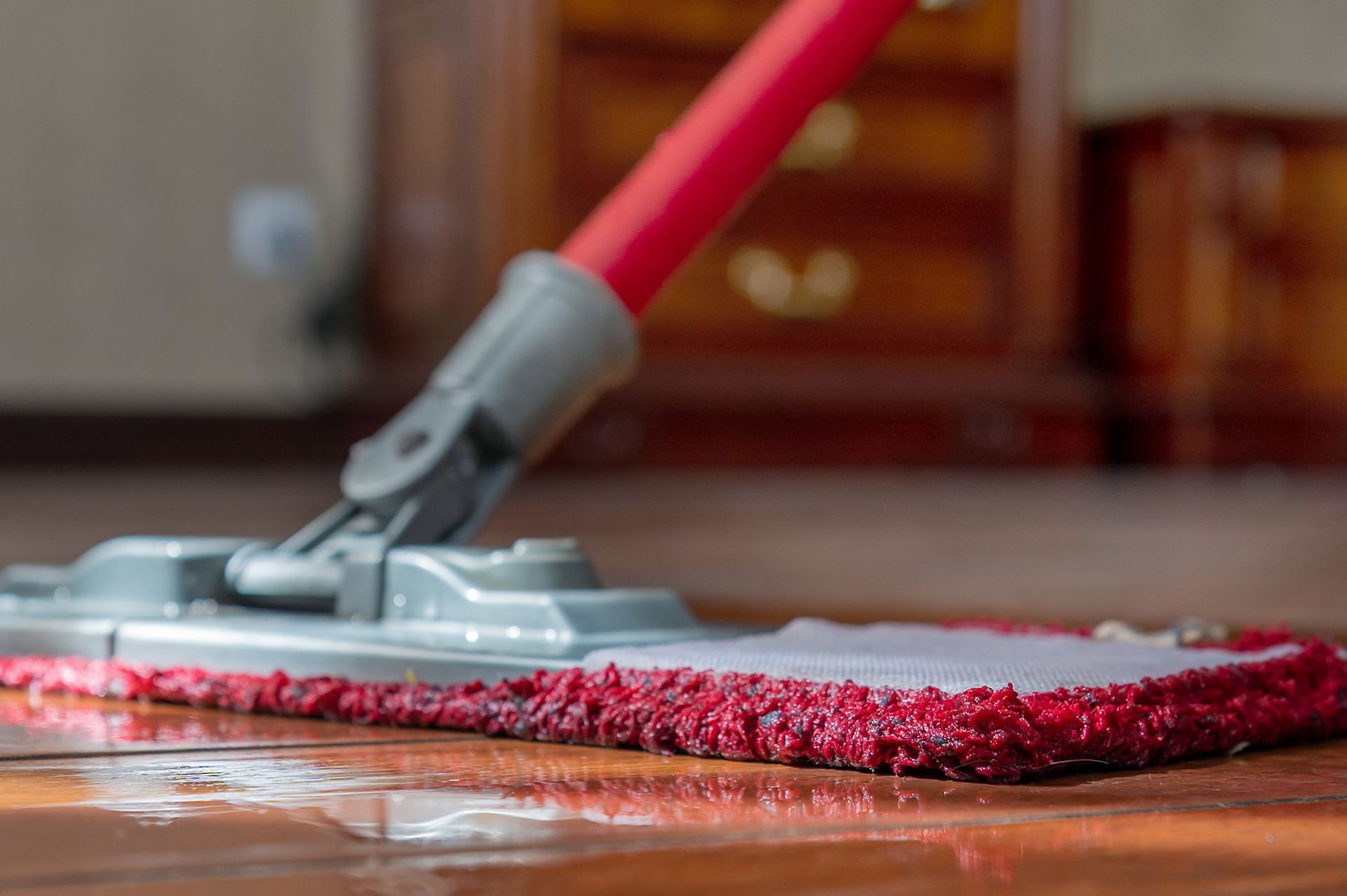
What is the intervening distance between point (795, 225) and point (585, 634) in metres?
2.14

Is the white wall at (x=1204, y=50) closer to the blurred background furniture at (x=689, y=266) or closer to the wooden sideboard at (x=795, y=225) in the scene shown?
the blurred background furniture at (x=689, y=266)

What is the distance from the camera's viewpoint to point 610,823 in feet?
1.16

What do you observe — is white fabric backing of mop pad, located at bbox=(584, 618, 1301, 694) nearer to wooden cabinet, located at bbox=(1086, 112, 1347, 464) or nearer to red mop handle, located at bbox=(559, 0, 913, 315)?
red mop handle, located at bbox=(559, 0, 913, 315)

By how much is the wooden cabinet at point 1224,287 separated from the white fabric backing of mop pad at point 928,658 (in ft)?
7.80

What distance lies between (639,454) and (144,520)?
0.86 metres

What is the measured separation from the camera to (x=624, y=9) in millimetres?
2490

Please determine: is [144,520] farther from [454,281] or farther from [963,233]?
[963,233]

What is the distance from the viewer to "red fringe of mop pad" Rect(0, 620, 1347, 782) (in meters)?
0.41

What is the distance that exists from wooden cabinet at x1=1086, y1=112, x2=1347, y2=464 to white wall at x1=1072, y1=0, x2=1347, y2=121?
77cm

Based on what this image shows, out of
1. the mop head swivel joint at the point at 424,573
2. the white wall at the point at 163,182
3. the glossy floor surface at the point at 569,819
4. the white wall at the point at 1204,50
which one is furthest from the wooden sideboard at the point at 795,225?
the glossy floor surface at the point at 569,819

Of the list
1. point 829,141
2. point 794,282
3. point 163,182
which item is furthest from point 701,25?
point 163,182

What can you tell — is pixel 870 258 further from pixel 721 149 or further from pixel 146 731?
pixel 146 731

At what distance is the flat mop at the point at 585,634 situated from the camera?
1.42ft

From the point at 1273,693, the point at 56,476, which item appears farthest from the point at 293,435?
the point at 1273,693
